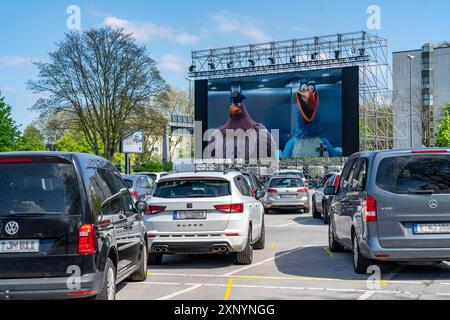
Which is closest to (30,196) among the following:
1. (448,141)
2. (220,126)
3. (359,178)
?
(359,178)

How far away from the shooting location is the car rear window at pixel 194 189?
10.6 m

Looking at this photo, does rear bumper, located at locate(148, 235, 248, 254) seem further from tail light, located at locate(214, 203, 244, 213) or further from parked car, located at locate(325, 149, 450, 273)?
parked car, located at locate(325, 149, 450, 273)

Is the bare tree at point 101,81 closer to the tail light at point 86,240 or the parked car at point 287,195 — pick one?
the parked car at point 287,195

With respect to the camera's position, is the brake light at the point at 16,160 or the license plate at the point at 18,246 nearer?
the license plate at the point at 18,246

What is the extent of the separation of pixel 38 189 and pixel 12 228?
18.0 inches

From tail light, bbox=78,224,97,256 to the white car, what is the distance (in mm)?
3919

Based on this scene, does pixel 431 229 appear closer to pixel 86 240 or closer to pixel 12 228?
pixel 86 240

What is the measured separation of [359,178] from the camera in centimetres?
991

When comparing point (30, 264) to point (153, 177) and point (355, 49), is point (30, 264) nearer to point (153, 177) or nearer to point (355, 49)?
point (153, 177)

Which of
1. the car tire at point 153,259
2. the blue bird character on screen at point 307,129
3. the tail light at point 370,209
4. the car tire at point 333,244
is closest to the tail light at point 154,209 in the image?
the car tire at point 153,259

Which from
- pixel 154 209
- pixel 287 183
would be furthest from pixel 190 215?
pixel 287 183

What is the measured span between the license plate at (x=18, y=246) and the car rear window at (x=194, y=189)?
4389mm

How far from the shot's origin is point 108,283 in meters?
6.95

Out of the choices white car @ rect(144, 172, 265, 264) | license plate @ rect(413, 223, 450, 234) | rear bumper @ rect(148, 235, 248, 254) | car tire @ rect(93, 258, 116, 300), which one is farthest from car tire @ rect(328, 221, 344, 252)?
car tire @ rect(93, 258, 116, 300)
